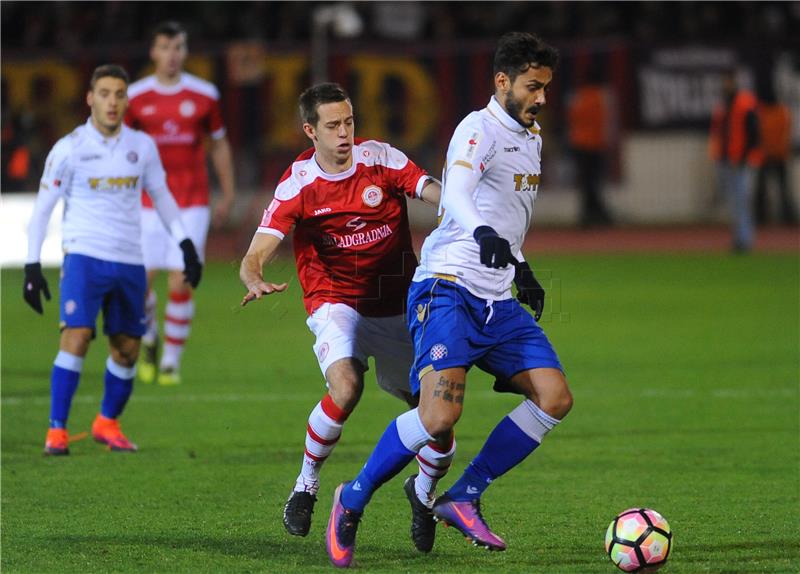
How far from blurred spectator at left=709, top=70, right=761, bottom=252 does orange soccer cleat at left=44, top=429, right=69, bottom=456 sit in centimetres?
1443

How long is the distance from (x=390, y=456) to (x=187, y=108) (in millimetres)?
5837

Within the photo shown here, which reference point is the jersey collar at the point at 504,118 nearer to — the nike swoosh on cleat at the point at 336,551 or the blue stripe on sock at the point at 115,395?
the nike swoosh on cleat at the point at 336,551

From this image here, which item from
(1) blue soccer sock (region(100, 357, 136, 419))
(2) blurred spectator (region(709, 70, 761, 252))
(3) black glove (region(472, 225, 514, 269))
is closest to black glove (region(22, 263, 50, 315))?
(1) blue soccer sock (region(100, 357, 136, 419))

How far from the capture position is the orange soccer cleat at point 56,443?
827 centimetres

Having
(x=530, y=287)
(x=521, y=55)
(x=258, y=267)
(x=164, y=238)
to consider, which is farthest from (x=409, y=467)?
(x=164, y=238)

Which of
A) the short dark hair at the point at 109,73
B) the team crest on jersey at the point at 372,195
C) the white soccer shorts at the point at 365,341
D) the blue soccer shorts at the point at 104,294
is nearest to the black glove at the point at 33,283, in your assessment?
the blue soccer shorts at the point at 104,294

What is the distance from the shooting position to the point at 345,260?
6.46 metres

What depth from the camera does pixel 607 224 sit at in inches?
1005

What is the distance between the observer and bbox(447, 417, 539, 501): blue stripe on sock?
5.88 metres

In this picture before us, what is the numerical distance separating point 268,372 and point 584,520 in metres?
5.62

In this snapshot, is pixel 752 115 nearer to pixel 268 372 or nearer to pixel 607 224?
pixel 607 224

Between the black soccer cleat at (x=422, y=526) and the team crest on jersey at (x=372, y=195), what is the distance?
1.26 metres

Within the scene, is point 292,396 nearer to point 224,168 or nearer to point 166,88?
point 224,168

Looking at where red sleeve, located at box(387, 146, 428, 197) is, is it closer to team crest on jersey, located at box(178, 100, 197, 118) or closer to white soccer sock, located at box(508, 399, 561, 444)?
white soccer sock, located at box(508, 399, 561, 444)
